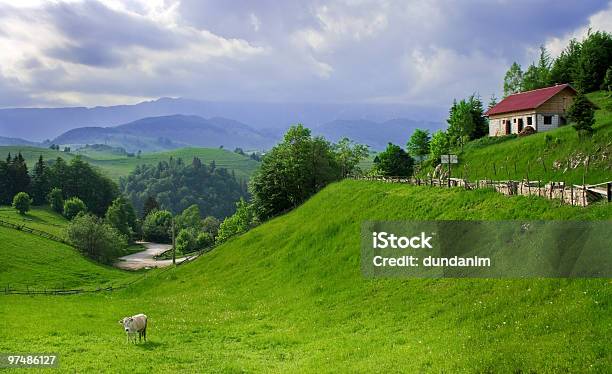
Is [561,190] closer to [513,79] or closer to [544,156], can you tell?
[544,156]

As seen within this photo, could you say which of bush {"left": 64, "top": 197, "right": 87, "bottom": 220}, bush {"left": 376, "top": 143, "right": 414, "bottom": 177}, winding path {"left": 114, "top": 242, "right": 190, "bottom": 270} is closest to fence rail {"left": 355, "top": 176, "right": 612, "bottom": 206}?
bush {"left": 376, "top": 143, "right": 414, "bottom": 177}

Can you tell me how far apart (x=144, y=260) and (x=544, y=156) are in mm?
114847

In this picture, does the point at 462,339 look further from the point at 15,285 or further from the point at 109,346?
the point at 15,285

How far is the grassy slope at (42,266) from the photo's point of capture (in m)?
71.5

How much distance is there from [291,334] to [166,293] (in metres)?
33.1

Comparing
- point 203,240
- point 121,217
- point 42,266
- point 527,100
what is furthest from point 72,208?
point 527,100

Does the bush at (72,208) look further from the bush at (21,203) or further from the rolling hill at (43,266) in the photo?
the rolling hill at (43,266)

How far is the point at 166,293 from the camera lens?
58469mm

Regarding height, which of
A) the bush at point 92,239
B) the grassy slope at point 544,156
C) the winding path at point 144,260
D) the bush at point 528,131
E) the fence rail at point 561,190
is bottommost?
the winding path at point 144,260

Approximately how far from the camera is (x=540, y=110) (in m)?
79.3

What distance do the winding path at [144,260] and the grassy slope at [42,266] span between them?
23.6m

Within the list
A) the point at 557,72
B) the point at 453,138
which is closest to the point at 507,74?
the point at 557,72

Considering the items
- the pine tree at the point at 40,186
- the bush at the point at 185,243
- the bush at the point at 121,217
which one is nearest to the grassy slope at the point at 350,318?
the bush at the point at 185,243

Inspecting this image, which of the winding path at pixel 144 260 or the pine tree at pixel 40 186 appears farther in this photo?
the pine tree at pixel 40 186
